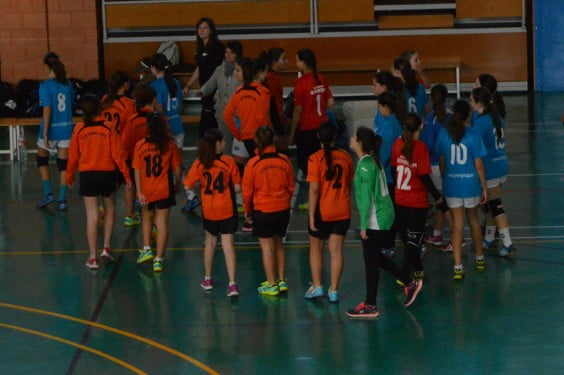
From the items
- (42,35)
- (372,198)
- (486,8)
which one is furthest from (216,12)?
(372,198)

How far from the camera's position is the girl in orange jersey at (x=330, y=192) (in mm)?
9406

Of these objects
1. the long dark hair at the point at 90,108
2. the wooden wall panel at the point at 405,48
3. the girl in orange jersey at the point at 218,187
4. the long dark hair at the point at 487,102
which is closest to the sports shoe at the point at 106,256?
the long dark hair at the point at 90,108

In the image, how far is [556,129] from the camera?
19438mm

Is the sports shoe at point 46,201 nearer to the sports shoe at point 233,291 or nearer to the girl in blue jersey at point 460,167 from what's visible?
the sports shoe at point 233,291

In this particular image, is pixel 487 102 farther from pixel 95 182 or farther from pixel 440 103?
pixel 95 182

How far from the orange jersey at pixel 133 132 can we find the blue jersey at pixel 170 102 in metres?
1.00

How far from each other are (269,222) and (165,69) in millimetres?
3679

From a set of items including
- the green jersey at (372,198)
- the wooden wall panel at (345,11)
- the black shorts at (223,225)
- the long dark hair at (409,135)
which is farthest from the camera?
the wooden wall panel at (345,11)

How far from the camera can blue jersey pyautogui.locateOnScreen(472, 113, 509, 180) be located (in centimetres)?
1072

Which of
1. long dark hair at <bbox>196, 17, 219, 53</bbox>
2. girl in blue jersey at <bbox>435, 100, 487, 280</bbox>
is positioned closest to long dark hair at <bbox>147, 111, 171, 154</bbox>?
girl in blue jersey at <bbox>435, 100, 487, 280</bbox>

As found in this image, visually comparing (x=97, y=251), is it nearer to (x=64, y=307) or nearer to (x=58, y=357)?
(x=64, y=307)

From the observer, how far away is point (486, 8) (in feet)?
80.9

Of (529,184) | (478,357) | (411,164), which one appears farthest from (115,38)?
(478,357)

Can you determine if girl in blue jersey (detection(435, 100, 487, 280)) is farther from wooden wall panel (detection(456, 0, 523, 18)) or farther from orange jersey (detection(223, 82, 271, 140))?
wooden wall panel (detection(456, 0, 523, 18))
